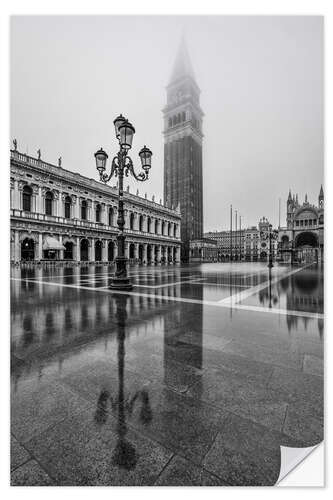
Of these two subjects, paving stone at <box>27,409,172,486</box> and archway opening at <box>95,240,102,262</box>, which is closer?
paving stone at <box>27,409,172,486</box>

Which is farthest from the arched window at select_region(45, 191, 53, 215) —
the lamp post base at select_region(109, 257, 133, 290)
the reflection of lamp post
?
the reflection of lamp post

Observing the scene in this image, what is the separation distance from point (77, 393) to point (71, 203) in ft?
105

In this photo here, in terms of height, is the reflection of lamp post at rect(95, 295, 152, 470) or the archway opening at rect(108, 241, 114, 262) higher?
the archway opening at rect(108, 241, 114, 262)

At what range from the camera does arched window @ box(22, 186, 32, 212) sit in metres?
25.8

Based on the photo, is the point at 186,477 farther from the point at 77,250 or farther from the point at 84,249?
the point at 84,249

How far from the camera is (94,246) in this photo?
33.6 m

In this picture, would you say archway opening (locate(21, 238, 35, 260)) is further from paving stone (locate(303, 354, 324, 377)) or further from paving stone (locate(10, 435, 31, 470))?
paving stone (locate(303, 354, 324, 377))

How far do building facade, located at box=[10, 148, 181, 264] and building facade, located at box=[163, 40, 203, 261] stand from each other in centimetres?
2478

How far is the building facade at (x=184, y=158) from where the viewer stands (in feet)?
217

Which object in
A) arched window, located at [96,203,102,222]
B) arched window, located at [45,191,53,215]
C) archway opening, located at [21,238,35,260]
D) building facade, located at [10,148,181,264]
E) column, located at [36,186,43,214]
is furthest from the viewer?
arched window, located at [96,203,102,222]
